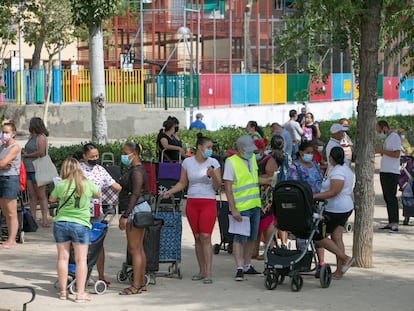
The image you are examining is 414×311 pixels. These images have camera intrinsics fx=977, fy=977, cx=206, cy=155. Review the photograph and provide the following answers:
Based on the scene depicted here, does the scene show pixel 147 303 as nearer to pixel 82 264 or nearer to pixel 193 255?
pixel 82 264

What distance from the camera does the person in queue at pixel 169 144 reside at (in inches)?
663

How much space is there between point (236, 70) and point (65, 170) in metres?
38.0

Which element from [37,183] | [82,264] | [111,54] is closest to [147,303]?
[82,264]

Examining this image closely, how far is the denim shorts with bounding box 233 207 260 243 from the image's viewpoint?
10953 mm

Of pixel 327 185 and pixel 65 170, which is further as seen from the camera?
pixel 327 185

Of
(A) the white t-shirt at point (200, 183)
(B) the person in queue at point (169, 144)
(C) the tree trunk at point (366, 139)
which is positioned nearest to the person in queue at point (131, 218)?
(A) the white t-shirt at point (200, 183)

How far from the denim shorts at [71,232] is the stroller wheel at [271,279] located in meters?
1.95

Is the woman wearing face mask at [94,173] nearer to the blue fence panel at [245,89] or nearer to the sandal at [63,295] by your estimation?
the sandal at [63,295]

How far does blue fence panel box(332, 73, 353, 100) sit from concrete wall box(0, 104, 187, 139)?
1344cm

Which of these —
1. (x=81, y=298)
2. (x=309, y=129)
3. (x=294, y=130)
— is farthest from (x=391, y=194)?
(x=309, y=129)

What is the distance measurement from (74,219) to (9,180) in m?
3.40

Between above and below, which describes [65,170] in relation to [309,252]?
above

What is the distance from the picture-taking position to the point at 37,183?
1434 centimetres

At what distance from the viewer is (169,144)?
16.9 metres
